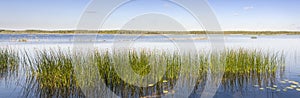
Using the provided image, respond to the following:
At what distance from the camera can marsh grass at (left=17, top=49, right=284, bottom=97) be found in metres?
5.80

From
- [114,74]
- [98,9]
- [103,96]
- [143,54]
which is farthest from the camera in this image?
[143,54]

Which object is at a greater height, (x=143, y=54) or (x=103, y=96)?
(x=143, y=54)

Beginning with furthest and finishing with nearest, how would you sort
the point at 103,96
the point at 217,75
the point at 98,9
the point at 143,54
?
the point at 217,75 → the point at 143,54 → the point at 98,9 → the point at 103,96

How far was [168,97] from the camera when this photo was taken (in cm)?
538

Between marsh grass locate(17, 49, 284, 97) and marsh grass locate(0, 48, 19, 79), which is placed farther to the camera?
marsh grass locate(0, 48, 19, 79)

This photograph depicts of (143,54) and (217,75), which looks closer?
(143,54)

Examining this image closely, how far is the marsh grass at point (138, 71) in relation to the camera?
5805mm

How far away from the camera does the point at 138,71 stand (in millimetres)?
6359

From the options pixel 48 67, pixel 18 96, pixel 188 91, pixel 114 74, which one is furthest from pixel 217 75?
pixel 18 96

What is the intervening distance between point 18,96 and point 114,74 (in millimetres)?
2055

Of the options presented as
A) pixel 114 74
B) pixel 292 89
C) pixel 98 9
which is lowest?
pixel 292 89

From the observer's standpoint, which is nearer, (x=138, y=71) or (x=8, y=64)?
(x=138, y=71)

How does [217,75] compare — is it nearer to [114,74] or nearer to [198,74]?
[198,74]

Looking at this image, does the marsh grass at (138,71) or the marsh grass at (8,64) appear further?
the marsh grass at (8,64)
